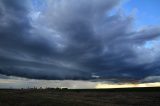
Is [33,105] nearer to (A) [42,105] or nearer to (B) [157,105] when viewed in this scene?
(A) [42,105]

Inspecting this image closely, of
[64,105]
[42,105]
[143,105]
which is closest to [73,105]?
[64,105]

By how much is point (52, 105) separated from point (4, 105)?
36.7 feet

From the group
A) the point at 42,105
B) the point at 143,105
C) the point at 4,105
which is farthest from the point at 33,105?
the point at 143,105

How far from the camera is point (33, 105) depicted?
196ft

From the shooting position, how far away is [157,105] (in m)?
75.1

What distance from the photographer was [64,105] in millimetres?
60938

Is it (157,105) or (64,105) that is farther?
(157,105)

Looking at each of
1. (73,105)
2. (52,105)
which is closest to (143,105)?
(73,105)

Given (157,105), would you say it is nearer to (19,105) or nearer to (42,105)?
(42,105)

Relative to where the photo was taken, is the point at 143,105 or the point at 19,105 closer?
the point at 19,105

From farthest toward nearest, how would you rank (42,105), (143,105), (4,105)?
(143,105)
(42,105)
(4,105)

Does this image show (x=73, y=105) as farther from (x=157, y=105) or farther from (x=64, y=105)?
(x=157, y=105)

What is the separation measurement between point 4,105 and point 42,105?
28.8ft

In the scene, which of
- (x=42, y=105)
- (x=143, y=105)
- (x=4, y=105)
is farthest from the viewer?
(x=143, y=105)
